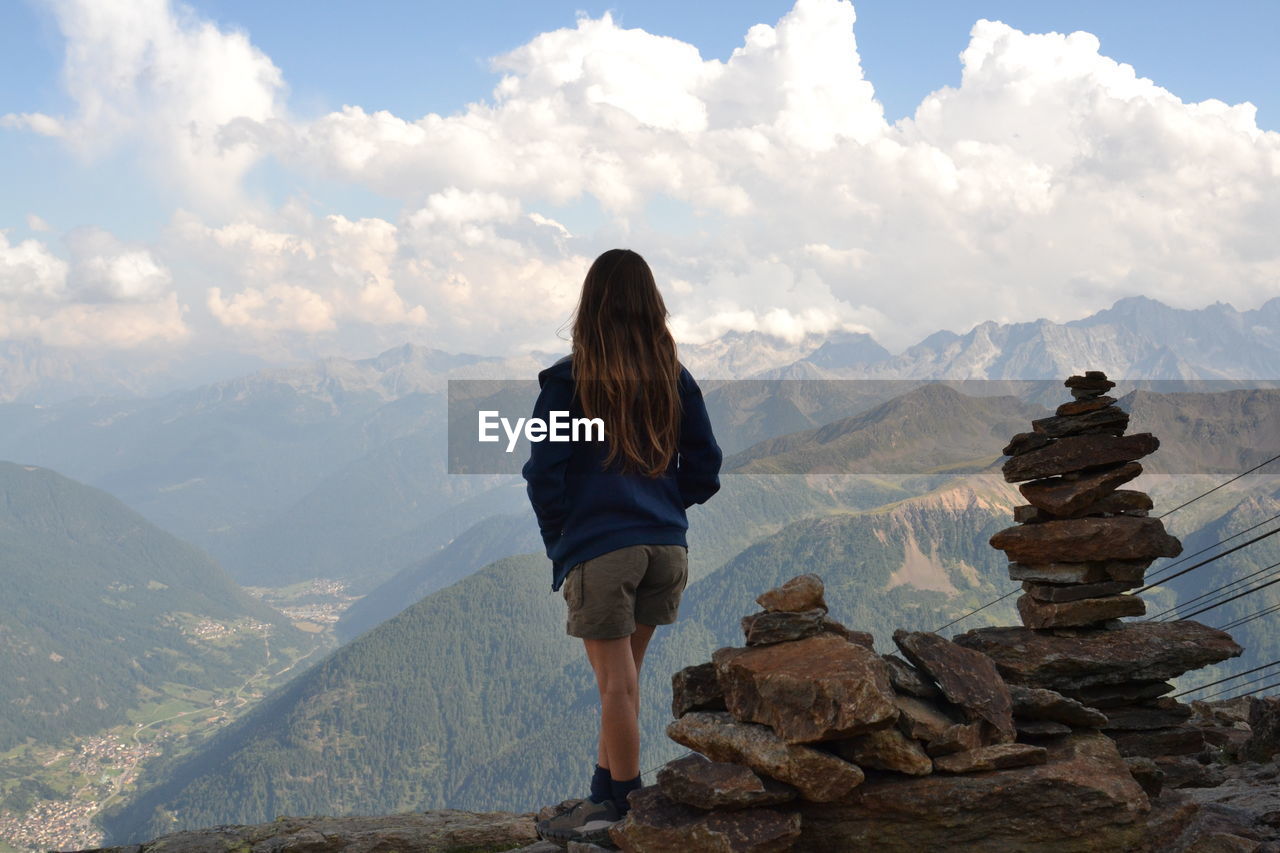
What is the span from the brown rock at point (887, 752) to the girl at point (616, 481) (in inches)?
76.9

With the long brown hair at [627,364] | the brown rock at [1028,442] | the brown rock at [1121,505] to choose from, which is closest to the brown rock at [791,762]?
the long brown hair at [627,364]

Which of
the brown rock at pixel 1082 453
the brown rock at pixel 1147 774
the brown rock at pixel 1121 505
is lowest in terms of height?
the brown rock at pixel 1147 774

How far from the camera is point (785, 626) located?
8.61 metres

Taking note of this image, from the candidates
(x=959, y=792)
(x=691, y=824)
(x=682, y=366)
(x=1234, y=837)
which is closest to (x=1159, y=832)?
(x=1234, y=837)

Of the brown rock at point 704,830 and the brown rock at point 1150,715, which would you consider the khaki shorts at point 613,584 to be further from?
the brown rock at point 1150,715

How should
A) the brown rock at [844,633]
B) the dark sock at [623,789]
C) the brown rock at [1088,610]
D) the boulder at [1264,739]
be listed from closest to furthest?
1. the dark sock at [623,789]
2. the brown rock at [844,633]
3. the brown rock at [1088,610]
4. the boulder at [1264,739]

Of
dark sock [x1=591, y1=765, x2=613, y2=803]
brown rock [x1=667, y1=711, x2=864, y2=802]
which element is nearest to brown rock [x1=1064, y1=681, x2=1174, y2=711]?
brown rock [x1=667, y1=711, x2=864, y2=802]

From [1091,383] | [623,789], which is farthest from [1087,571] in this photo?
[623,789]

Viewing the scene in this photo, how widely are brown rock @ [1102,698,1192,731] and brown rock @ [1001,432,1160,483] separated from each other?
348 centimetres

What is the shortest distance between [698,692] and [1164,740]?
25.7 feet

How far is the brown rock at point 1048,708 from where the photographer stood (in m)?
8.97

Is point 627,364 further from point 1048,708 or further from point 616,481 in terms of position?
point 1048,708

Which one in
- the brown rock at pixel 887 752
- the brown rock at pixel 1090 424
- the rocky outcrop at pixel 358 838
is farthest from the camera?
the brown rock at pixel 1090 424

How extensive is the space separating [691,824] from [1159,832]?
177 inches
